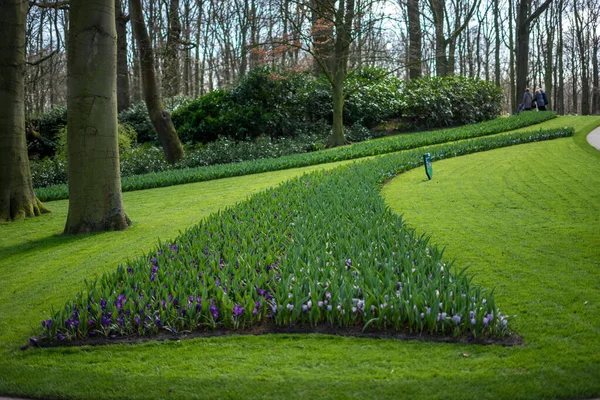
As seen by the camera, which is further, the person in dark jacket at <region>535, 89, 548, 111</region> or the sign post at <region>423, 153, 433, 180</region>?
the person in dark jacket at <region>535, 89, 548, 111</region>

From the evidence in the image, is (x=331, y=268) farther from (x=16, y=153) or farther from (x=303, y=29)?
(x=303, y=29)

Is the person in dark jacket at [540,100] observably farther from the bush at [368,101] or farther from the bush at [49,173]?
the bush at [49,173]

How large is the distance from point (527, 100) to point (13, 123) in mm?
24227

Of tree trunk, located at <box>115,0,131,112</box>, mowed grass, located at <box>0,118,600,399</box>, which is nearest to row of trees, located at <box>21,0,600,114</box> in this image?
tree trunk, located at <box>115,0,131,112</box>

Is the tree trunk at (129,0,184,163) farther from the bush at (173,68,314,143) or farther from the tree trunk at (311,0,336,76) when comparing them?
the tree trunk at (311,0,336,76)

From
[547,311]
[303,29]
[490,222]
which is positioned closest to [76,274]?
[547,311]

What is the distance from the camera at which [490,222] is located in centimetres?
712

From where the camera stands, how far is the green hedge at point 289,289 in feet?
12.2

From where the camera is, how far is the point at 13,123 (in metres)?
9.73

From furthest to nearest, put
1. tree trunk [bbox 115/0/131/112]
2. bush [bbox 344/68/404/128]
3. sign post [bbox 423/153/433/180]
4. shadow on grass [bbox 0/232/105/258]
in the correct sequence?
bush [bbox 344/68/404/128] → tree trunk [bbox 115/0/131/112] → sign post [bbox 423/153/433/180] → shadow on grass [bbox 0/232/105/258]

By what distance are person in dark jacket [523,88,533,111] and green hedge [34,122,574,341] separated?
2388 centimetres

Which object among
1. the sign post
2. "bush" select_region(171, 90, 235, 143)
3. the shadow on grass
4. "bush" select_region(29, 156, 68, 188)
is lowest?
the shadow on grass

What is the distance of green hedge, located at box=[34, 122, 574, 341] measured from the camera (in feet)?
12.2

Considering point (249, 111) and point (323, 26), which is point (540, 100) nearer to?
point (323, 26)
